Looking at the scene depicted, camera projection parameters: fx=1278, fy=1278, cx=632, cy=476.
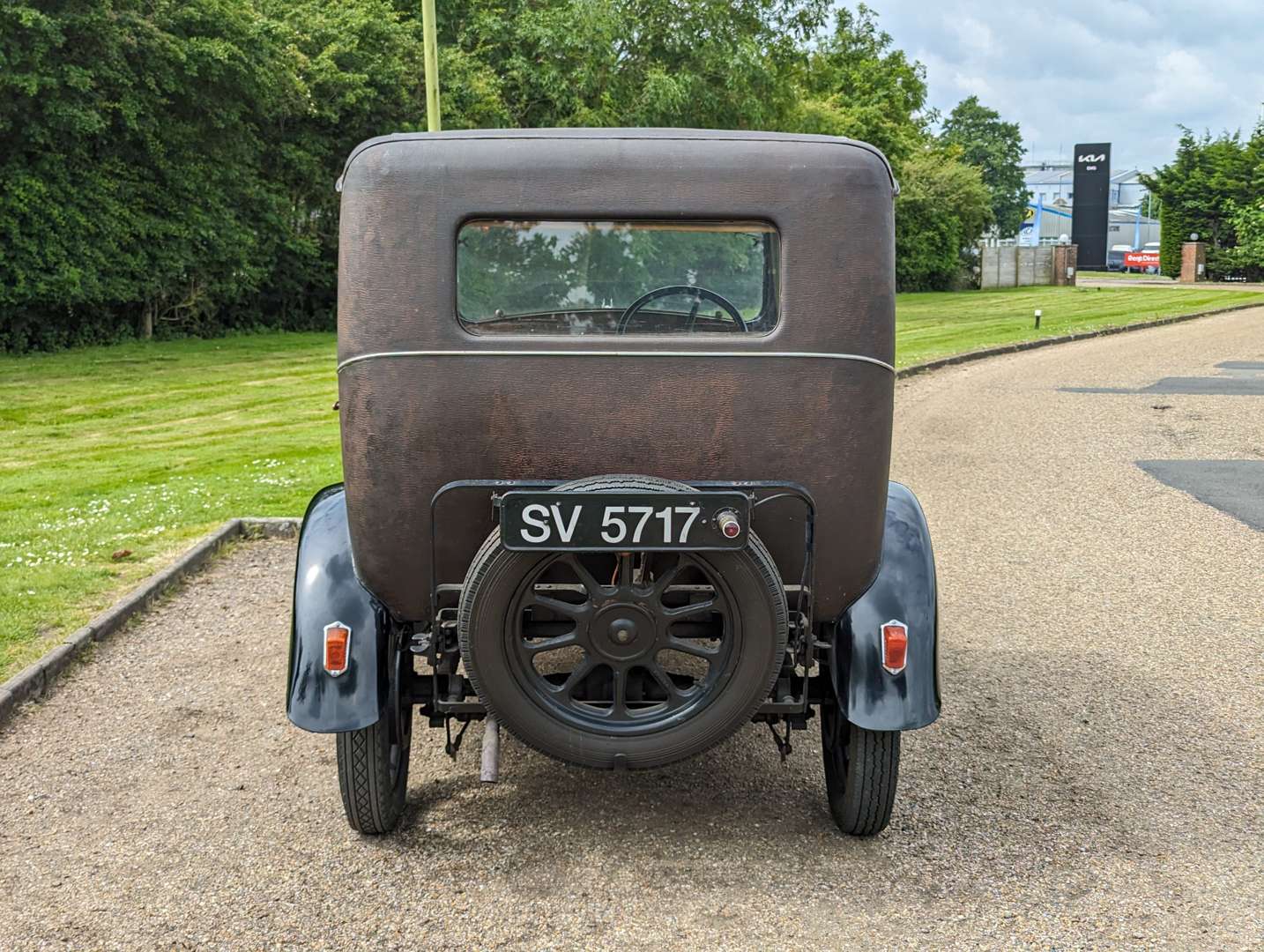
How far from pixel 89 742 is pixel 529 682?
7.39 feet

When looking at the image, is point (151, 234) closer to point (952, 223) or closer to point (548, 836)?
point (548, 836)

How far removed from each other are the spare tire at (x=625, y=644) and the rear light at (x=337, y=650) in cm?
51

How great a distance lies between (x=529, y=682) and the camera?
3.62m

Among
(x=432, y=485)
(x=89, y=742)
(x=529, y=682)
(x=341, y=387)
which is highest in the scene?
(x=341, y=387)

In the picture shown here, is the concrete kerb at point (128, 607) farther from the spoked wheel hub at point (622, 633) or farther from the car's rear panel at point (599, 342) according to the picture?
the spoked wheel hub at point (622, 633)

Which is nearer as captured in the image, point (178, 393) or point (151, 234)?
point (178, 393)

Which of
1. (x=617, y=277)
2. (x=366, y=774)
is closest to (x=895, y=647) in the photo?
(x=617, y=277)

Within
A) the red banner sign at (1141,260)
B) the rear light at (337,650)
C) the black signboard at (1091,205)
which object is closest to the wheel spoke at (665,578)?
the rear light at (337,650)

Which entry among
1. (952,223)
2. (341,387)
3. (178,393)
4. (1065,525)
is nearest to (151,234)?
(178,393)

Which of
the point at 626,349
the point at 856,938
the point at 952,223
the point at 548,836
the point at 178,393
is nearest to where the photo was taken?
the point at 856,938

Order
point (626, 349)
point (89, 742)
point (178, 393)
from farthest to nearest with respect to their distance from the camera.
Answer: point (178, 393) < point (89, 742) < point (626, 349)

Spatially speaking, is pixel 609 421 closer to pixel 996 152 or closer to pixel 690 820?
pixel 690 820

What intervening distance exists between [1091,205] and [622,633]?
76.2 meters

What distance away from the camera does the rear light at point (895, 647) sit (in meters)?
3.89
